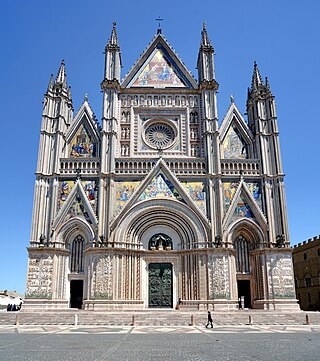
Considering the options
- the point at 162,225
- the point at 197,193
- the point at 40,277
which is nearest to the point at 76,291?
the point at 40,277

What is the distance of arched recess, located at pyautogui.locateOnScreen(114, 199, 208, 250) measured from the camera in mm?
29141

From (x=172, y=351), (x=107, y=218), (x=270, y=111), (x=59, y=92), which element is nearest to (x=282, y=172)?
(x=270, y=111)

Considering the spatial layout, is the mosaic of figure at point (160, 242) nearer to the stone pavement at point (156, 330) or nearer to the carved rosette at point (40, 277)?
the carved rosette at point (40, 277)

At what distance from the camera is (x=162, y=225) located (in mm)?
30578

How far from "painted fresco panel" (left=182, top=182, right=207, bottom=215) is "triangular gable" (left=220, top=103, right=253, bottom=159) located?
11.8 feet

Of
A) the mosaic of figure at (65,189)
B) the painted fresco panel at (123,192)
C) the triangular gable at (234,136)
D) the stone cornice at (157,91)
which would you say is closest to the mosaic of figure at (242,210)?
the triangular gable at (234,136)

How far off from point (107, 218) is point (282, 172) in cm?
1456

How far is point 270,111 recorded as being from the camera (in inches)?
1298

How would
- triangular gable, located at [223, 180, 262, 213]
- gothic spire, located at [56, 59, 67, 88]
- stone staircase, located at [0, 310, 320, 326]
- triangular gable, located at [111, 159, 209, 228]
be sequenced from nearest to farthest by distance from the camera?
1. stone staircase, located at [0, 310, 320, 326]
2. triangular gable, located at [111, 159, 209, 228]
3. triangular gable, located at [223, 180, 262, 213]
4. gothic spire, located at [56, 59, 67, 88]

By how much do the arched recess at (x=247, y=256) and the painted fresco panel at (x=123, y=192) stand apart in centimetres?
823

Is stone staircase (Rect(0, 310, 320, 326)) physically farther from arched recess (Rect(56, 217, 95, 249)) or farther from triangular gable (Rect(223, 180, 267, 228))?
triangular gable (Rect(223, 180, 267, 228))

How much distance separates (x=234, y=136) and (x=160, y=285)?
14044 mm

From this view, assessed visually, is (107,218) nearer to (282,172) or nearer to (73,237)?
(73,237)

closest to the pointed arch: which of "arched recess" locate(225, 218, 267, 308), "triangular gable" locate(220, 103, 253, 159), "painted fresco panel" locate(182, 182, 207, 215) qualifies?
"arched recess" locate(225, 218, 267, 308)
